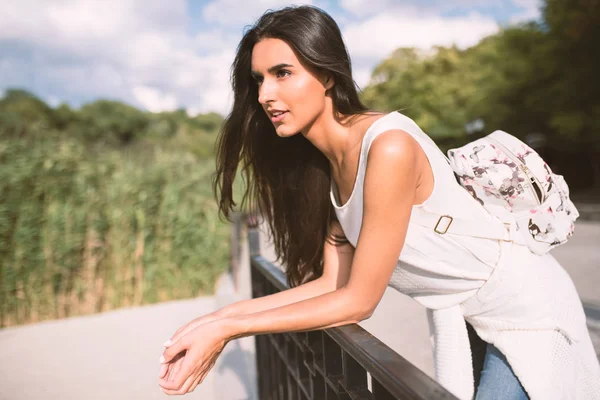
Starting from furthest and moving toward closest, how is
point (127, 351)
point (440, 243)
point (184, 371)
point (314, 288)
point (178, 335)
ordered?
point (127, 351) < point (314, 288) < point (440, 243) < point (178, 335) < point (184, 371)

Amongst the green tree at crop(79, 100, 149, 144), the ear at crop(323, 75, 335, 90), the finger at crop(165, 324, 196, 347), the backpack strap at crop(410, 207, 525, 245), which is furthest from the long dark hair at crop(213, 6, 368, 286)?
the green tree at crop(79, 100, 149, 144)

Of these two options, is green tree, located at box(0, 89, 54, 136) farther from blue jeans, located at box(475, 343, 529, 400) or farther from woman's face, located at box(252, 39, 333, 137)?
blue jeans, located at box(475, 343, 529, 400)

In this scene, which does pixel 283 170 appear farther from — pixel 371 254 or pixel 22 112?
pixel 22 112

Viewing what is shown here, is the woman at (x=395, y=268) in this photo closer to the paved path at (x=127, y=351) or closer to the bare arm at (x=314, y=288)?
the bare arm at (x=314, y=288)

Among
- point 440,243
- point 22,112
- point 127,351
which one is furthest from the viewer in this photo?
point 22,112

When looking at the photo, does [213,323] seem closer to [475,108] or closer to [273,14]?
[273,14]

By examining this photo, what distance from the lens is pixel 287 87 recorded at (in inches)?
66.3

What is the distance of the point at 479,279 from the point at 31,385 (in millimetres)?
3899

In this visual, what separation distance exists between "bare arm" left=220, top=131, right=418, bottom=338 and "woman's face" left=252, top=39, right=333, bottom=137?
381 mm

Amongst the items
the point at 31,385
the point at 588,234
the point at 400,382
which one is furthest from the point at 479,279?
the point at 588,234

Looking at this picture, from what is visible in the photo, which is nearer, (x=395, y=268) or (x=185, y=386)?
(x=185, y=386)

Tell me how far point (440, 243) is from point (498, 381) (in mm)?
513

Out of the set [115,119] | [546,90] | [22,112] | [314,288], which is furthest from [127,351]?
[115,119]

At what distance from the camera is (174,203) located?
23.2 ft
